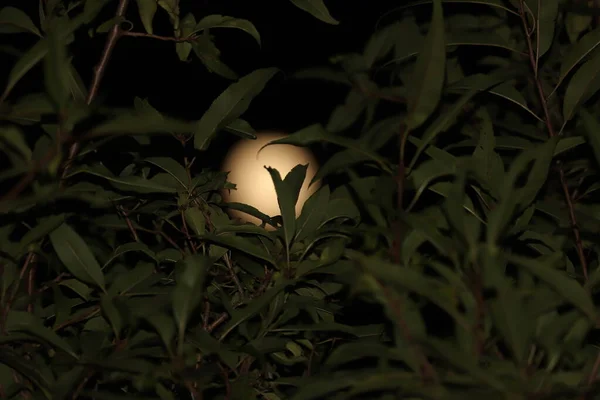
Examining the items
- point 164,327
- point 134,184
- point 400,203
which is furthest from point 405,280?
point 134,184

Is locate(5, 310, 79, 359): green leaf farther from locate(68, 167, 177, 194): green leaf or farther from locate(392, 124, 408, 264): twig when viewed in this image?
locate(392, 124, 408, 264): twig

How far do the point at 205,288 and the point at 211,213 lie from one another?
12cm

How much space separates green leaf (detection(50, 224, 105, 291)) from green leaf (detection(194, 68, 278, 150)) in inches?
6.7

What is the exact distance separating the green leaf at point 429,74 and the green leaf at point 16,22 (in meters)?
0.50

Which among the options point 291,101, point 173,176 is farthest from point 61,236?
point 291,101

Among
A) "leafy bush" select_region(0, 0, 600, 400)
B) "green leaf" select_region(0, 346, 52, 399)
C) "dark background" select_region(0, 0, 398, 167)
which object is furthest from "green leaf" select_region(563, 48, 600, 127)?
"dark background" select_region(0, 0, 398, 167)

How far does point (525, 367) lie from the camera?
726mm

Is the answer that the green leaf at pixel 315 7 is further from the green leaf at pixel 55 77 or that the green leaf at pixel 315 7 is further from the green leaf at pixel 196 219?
the green leaf at pixel 55 77

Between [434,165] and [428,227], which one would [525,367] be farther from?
[434,165]

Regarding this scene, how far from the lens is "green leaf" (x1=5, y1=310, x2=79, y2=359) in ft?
3.14

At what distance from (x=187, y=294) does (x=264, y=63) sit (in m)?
3.70

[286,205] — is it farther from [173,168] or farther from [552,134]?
[552,134]

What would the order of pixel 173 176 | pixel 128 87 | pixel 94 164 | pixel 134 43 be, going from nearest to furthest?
pixel 94 164 < pixel 173 176 < pixel 134 43 < pixel 128 87

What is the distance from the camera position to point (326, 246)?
43.8 inches
